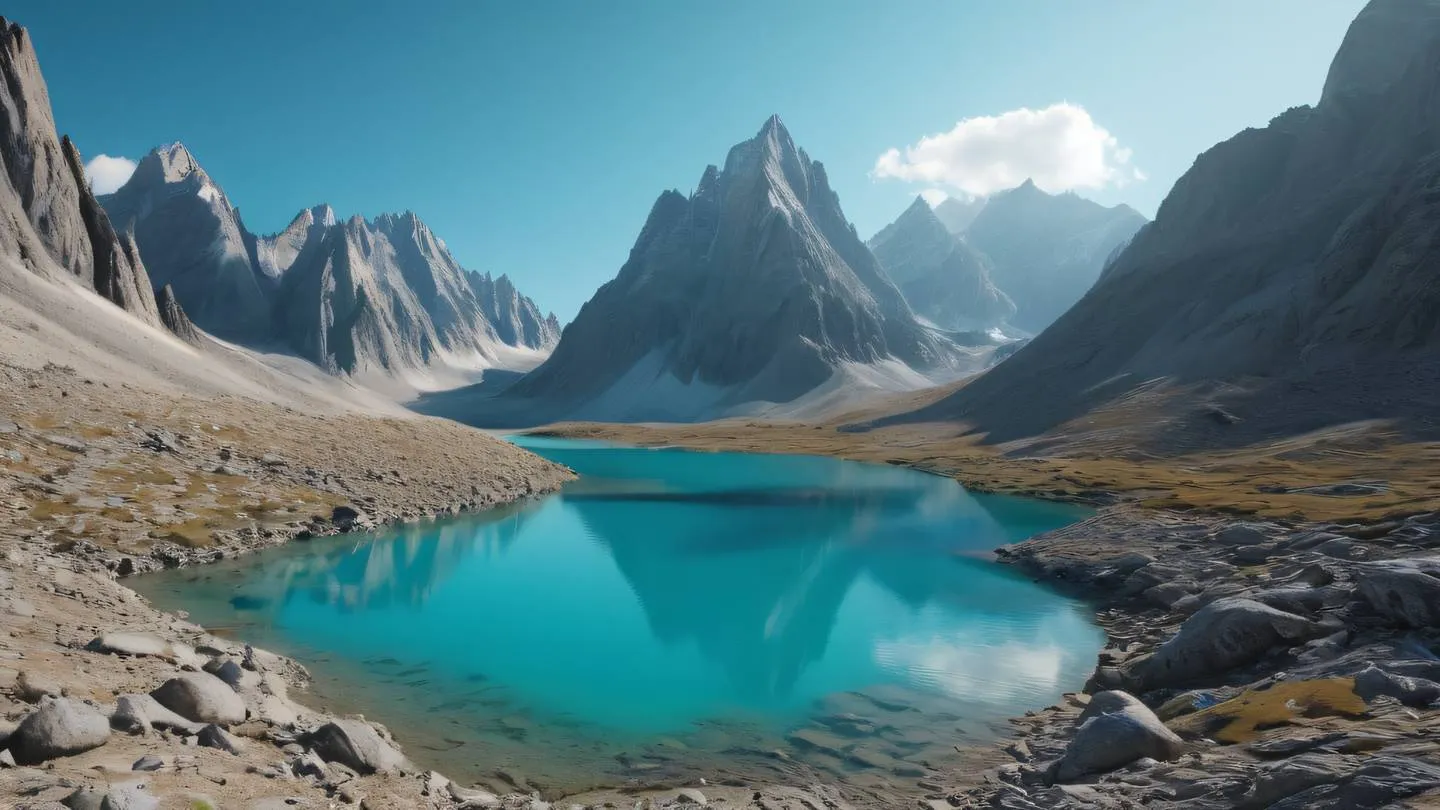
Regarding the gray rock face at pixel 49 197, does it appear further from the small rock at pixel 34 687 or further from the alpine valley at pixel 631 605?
the small rock at pixel 34 687

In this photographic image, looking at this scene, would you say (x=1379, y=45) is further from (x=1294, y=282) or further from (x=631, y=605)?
(x=631, y=605)

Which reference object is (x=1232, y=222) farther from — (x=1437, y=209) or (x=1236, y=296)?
(x=1437, y=209)

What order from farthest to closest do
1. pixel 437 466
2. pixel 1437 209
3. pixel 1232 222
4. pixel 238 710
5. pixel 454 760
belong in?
pixel 1232 222
pixel 1437 209
pixel 437 466
pixel 454 760
pixel 238 710

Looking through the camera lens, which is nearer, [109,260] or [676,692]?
[676,692]

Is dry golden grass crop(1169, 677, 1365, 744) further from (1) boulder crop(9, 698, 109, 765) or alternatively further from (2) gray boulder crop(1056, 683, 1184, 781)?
(1) boulder crop(9, 698, 109, 765)

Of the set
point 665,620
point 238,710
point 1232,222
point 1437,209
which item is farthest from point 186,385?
point 1232,222

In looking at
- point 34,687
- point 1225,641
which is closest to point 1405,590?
point 1225,641

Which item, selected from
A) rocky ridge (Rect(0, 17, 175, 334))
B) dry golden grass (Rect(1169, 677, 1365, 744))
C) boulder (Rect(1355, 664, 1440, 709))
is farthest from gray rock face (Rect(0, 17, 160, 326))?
boulder (Rect(1355, 664, 1440, 709))

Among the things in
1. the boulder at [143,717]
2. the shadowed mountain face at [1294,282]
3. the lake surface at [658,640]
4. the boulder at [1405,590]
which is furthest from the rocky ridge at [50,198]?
the shadowed mountain face at [1294,282]
